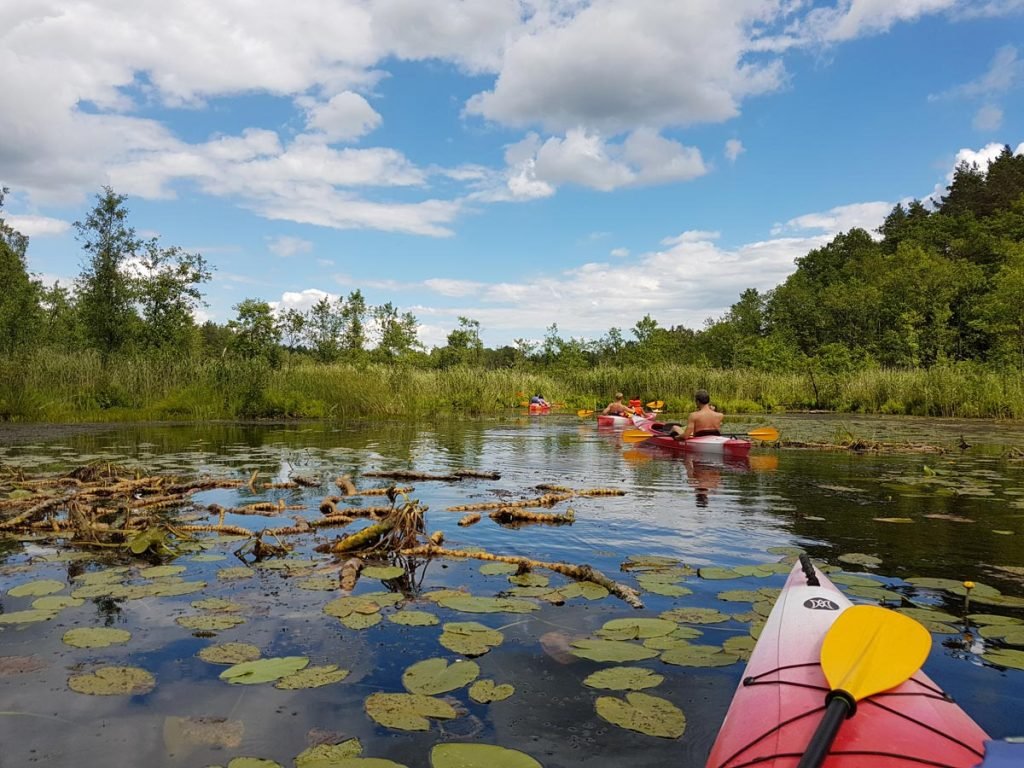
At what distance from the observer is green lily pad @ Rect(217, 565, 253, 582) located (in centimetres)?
468

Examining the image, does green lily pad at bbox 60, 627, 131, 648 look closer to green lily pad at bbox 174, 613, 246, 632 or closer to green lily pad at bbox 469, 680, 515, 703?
green lily pad at bbox 174, 613, 246, 632

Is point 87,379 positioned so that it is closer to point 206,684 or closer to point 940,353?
point 206,684

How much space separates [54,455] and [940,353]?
1768 inches

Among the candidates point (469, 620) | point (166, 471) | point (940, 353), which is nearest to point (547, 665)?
point (469, 620)

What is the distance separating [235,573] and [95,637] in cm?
123

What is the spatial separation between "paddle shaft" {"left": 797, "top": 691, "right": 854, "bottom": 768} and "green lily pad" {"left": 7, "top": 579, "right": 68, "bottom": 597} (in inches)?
180

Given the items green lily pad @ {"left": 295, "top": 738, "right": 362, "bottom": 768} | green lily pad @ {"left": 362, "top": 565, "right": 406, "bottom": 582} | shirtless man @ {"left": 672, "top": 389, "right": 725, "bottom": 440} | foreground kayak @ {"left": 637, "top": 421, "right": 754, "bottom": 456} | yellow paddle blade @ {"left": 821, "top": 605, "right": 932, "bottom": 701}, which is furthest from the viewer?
shirtless man @ {"left": 672, "top": 389, "right": 725, "bottom": 440}

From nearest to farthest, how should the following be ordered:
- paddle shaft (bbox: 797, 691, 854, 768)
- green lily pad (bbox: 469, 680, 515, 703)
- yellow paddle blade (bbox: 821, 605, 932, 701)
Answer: paddle shaft (bbox: 797, 691, 854, 768)
yellow paddle blade (bbox: 821, 605, 932, 701)
green lily pad (bbox: 469, 680, 515, 703)

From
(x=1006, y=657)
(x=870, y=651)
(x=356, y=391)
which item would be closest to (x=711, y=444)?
(x=1006, y=657)

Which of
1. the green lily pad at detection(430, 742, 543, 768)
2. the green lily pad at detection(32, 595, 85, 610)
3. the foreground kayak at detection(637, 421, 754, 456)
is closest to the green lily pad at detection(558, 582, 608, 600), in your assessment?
the green lily pad at detection(430, 742, 543, 768)

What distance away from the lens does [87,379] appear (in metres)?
20.0

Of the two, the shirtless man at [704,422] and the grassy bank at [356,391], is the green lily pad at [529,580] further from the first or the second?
the grassy bank at [356,391]

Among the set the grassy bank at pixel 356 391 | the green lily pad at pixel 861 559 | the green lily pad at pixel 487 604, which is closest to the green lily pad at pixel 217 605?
the green lily pad at pixel 487 604

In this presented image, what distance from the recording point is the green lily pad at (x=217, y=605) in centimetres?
403
